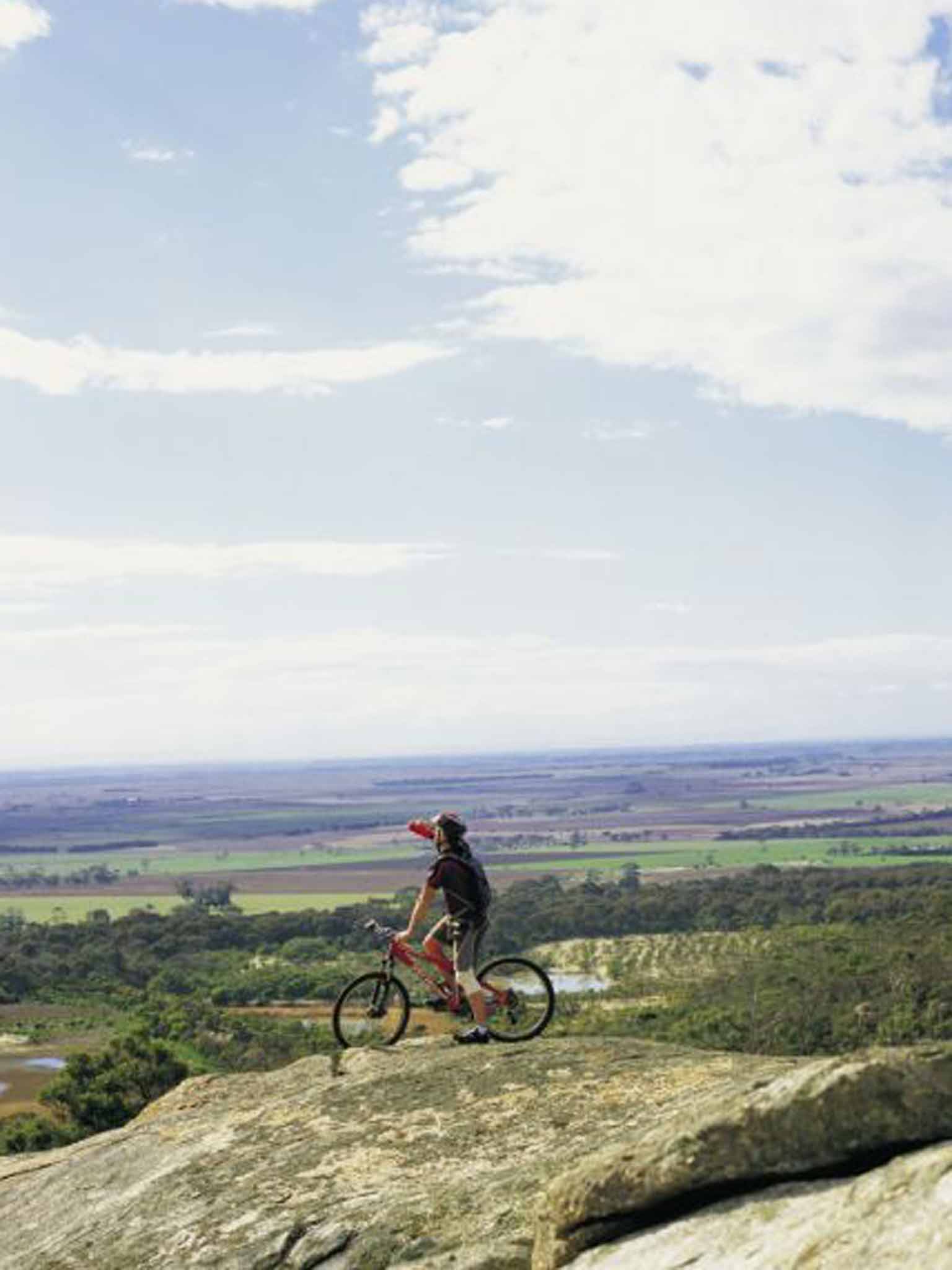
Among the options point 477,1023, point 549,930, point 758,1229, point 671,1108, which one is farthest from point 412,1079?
point 549,930

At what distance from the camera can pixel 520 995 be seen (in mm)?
18953

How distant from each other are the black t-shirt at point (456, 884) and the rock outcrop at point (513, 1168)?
181 centimetres

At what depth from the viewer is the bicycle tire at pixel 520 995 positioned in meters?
17.8

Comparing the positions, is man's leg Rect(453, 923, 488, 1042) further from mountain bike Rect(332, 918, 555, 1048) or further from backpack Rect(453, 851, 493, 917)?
backpack Rect(453, 851, 493, 917)

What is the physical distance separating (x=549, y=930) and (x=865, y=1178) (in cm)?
18261

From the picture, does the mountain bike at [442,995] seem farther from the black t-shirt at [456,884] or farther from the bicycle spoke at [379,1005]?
the black t-shirt at [456,884]

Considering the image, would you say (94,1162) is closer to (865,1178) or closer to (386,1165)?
(386,1165)

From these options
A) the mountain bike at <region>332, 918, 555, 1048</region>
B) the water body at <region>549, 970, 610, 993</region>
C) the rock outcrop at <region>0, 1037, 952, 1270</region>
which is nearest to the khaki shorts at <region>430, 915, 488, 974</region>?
the mountain bike at <region>332, 918, 555, 1048</region>

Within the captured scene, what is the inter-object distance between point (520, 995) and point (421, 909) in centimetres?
232

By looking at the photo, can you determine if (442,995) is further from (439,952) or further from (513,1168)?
(513,1168)

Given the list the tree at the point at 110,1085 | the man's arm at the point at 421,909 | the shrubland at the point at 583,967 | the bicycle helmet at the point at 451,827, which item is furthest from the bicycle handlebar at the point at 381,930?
the shrubland at the point at 583,967

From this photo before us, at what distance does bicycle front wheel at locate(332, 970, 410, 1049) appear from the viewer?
1850 cm

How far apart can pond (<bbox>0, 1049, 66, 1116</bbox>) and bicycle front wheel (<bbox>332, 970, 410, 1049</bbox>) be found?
73431mm

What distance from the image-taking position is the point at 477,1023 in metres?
17.6
